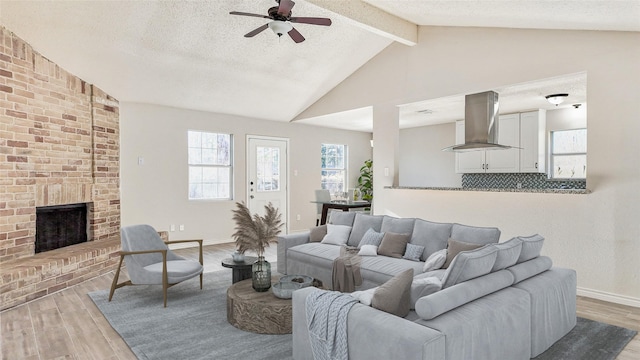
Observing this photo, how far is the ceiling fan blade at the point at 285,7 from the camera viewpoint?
10.8ft

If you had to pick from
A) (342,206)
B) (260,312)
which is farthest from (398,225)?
(342,206)

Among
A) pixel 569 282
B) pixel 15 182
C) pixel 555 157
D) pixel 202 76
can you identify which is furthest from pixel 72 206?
pixel 555 157

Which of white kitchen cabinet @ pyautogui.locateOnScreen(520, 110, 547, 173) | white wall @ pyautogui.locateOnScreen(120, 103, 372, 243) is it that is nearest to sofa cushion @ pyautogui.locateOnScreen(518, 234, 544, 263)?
white kitchen cabinet @ pyautogui.locateOnScreen(520, 110, 547, 173)

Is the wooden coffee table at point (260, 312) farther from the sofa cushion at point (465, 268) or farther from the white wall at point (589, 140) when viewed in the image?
the white wall at point (589, 140)

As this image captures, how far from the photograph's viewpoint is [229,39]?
497 cm

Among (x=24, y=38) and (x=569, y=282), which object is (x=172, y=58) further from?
(x=569, y=282)

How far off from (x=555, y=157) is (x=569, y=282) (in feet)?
14.7

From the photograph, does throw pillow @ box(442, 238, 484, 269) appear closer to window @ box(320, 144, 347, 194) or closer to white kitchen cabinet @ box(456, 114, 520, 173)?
white kitchen cabinet @ box(456, 114, 520, 173)

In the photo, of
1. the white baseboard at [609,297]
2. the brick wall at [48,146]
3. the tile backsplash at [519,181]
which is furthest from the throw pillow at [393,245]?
the brick wall at [48,146]

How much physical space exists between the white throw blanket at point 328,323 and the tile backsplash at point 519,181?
5090mm

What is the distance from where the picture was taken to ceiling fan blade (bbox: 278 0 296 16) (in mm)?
3285

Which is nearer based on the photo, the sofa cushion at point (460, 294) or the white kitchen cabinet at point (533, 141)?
the sofa cushion at point (460, 294)

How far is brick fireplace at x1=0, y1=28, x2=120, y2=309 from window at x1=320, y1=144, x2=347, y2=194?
15.3 ft

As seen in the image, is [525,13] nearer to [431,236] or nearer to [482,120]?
[482,120]
